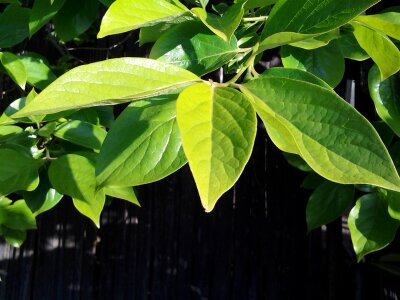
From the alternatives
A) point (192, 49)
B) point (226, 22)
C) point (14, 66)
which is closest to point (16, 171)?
point (14, 66)

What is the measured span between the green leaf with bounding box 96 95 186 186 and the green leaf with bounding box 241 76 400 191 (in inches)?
4.4

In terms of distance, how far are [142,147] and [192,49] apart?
190 mm

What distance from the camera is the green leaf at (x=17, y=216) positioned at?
1384 millimetres

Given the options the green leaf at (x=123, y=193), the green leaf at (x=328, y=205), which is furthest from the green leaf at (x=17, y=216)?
the green leaf at (x=328, y=205)

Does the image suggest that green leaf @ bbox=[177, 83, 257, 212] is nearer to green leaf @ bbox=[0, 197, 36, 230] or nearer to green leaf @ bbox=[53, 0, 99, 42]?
green leaf @ bbox=[53, 0, 99, 42]

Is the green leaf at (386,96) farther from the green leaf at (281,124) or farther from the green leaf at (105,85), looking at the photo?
the green leaf at (105,85)

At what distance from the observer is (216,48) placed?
2.34ft

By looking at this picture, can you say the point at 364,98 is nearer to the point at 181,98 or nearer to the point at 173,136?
the point at 173,136

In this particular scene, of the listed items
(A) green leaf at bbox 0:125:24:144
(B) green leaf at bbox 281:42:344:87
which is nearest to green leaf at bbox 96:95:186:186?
(B) green leaf at bbox 281:42:344:87

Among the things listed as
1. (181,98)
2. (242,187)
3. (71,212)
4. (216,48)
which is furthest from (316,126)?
(71,212)

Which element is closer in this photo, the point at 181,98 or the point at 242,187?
the point at 181,98

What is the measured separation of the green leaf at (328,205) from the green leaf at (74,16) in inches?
26.5

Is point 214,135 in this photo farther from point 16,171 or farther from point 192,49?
point 16,171

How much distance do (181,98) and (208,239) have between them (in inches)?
66.2
